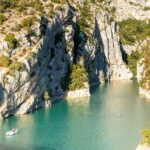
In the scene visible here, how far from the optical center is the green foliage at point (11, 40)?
128000 mm

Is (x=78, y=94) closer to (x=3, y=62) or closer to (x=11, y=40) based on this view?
(x=11, y=40)

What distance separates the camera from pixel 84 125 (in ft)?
378

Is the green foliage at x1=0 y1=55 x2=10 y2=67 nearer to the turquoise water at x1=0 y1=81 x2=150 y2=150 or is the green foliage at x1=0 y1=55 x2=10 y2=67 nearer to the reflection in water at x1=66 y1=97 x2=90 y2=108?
the turquoise water at x1=0 y1=81 x2=150 y2=150

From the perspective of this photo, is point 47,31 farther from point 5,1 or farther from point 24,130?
point 24,130

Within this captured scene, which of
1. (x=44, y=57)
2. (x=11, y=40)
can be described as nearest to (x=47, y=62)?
(x=44, y=57)

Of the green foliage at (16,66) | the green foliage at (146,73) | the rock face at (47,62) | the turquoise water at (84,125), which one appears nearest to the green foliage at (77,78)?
the rock face at (47,62)

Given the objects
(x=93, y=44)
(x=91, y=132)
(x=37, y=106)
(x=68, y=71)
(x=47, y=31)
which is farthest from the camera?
(x=93, y=44)

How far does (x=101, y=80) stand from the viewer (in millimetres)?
188375

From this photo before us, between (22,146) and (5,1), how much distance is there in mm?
58329

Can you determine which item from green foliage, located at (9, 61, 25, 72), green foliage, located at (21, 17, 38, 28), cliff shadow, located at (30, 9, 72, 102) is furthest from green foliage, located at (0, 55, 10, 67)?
green foliage, located at (21, 17, 38, 28)

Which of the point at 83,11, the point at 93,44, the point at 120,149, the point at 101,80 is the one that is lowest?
the point at 120,149

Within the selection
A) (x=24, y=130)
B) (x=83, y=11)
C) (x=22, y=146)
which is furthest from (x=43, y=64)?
(x=83, y=11)

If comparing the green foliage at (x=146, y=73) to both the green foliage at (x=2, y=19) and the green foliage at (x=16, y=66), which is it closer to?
the green foliage at (x=16, y=66)

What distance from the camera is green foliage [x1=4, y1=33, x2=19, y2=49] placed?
12800 cm
